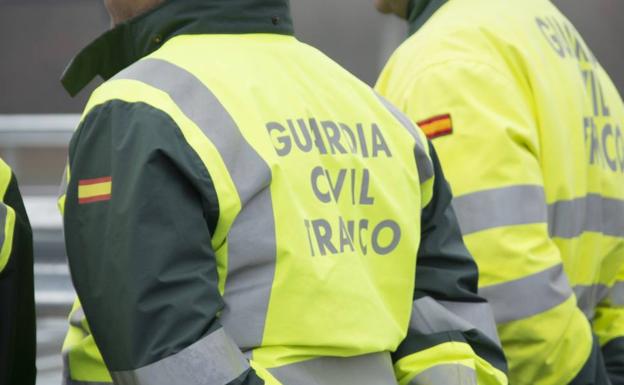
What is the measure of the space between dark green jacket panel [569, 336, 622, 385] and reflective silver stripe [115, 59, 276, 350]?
1.13m

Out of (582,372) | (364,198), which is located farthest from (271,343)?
(582,372)

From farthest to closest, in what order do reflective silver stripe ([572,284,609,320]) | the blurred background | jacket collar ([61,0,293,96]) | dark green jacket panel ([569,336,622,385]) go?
the blurred background, reflective silver stripe ([572,284,609,320]), dark green jacket panel ([569,336,622,385]), jacket collar ([61,0,293,96])

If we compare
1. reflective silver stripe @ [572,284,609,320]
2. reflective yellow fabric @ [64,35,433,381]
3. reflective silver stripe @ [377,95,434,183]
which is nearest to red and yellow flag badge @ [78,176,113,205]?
reflective yellow fabric @ [64,35,433,381]

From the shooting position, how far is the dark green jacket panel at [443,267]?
2416 mm

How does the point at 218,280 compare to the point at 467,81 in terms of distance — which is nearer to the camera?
the point at 218,280

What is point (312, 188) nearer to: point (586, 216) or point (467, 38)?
point (467, 38)

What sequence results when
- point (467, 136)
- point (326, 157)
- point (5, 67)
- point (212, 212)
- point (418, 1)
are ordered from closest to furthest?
point (212, 212) → point (326, 157) → point (467, 136) → point (418, 1) → point (5, 67)

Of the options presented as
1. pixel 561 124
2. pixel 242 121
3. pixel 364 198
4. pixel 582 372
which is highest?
pixel 242 121

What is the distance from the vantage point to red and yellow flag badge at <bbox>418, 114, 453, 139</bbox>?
2.84 meters

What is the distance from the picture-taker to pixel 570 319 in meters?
2.91

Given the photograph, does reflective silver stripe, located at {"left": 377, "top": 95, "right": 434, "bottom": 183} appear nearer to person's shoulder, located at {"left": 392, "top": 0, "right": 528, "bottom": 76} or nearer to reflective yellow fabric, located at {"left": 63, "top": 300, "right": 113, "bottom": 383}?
person's shoulder, located at {"left": 392, "top": 0, "right": 528, "bottom": 76}

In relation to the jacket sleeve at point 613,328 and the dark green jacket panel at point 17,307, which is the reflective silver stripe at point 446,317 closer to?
the dark green jacket panel at point 17,307

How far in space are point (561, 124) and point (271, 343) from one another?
1.13 m

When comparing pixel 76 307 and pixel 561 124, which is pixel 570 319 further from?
pixel 76 307
